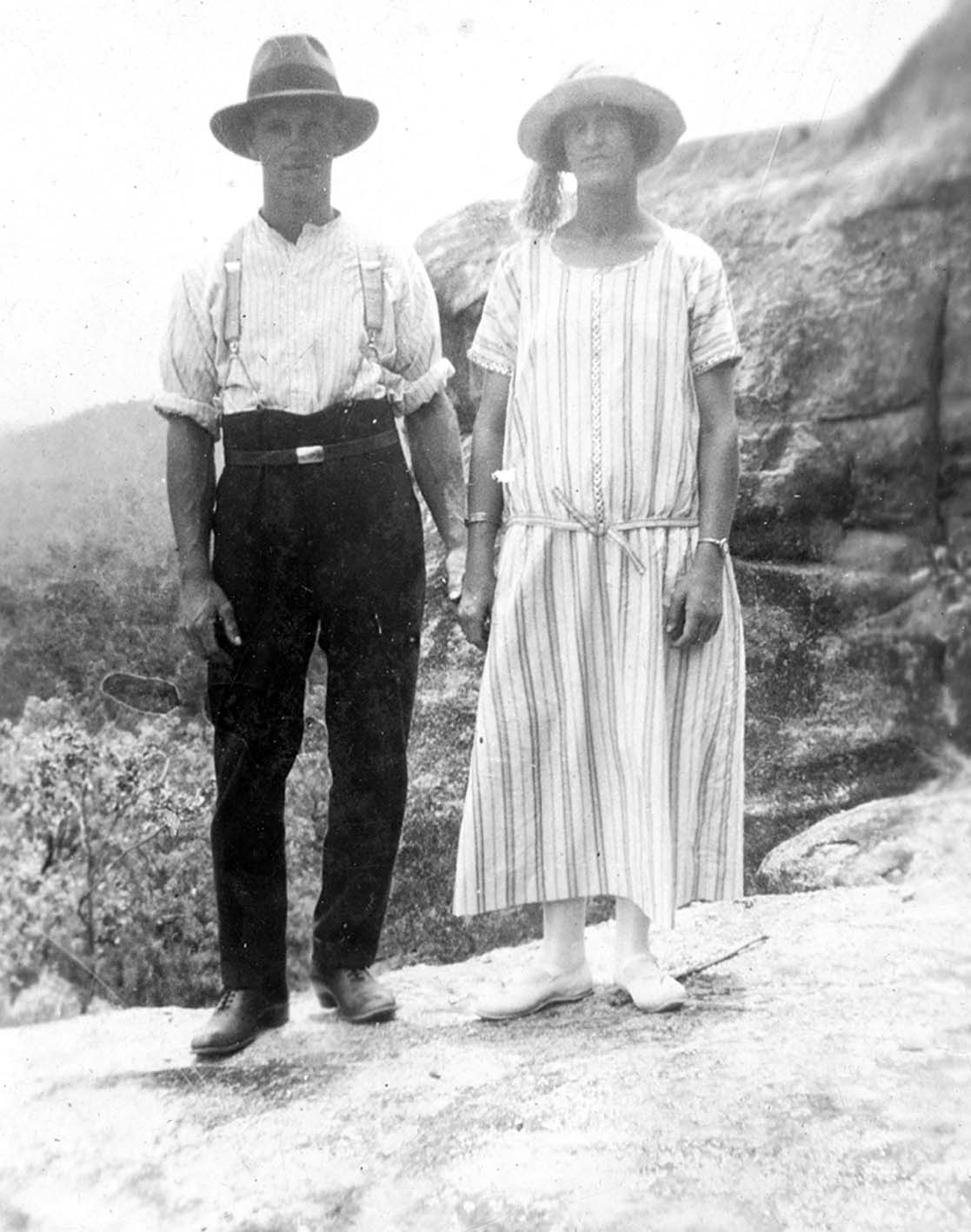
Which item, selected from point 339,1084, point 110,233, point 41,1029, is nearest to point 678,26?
point 110,233

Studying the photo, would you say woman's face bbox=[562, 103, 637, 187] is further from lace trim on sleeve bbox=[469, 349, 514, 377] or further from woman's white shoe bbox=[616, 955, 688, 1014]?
woman's white shoe bbox=[616, 955, 688, 1014]

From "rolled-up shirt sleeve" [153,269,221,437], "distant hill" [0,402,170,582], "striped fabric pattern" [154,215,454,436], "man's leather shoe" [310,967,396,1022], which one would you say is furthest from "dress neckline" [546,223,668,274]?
"man's leather shoe" [310,967,396,1022]

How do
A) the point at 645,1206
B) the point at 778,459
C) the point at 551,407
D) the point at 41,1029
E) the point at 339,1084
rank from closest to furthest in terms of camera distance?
1. the point at 645,1206
2. the point at 339,1084
3. the point at 551,407
4. the point at 41,1029
5. the point at 778,459

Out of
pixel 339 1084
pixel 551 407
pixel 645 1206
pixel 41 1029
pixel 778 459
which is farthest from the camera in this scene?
pixel 778 459

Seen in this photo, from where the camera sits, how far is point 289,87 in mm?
2490

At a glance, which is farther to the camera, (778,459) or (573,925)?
(778,459)

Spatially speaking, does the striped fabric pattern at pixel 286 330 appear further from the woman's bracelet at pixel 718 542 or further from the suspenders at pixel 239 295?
the woman's bracelet at pixel 718 542

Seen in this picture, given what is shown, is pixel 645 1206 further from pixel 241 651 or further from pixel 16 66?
pixel 16 66

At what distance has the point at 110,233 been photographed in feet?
8.48

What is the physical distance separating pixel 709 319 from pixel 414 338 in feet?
1.95

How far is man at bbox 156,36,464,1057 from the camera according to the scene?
250 centimetres

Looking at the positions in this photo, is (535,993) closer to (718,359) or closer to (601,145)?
(718,359)

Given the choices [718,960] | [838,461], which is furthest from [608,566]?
[838,461]

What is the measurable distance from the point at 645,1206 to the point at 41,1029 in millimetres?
1427
